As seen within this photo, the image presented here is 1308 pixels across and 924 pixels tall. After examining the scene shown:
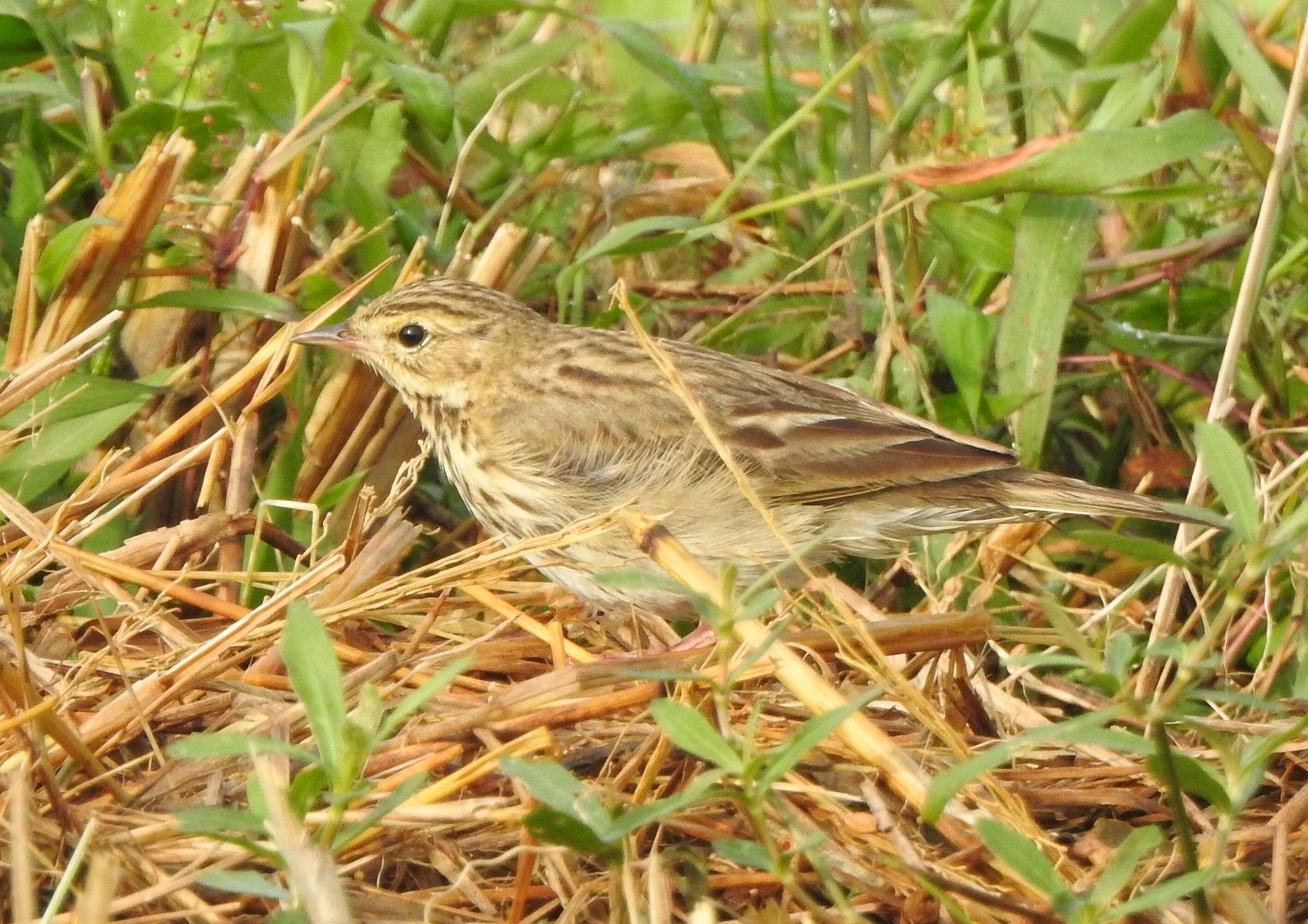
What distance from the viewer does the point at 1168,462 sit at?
14.7 feet

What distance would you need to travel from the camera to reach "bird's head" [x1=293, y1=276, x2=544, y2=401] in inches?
167

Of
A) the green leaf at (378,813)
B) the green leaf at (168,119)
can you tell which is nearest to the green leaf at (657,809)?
the green leaf at (378,813)

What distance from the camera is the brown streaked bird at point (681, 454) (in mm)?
3947

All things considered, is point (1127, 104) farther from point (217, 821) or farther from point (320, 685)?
point (217, 821)

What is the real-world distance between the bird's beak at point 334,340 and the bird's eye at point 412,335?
0.32 feet

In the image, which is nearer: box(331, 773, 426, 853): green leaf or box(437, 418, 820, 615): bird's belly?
box(331, 773, 426, 853): green leaf

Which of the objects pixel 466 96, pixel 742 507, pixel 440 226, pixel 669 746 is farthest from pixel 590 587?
pixel 466 96

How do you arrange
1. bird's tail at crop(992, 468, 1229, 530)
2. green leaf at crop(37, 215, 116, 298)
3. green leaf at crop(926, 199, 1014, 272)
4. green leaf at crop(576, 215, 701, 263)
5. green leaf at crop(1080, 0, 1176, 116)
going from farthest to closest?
green leaf at crop(1080, 0, 1176, 116)
green leaf at crop(926, 199, 1014, 272)
green leaf at crop(576, 215, 701, 263)
green leaf at crop(37, 215, 116, 298)
bird's tail at crop(992, 468, 1229, 530)

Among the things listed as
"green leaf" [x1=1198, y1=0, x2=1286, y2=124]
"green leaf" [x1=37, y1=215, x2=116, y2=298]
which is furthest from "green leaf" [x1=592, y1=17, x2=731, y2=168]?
"green leaf" [x1=37, y1=215, x2=116, y2=298]

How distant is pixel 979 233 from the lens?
4.39 metres

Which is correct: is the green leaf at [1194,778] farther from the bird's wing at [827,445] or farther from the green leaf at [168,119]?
the green leaf at [168,119]

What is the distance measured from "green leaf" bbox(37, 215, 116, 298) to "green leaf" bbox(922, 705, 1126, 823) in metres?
2.41

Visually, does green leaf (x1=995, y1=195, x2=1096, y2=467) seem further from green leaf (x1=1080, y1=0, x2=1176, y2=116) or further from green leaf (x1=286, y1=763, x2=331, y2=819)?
green leaf (x1=286, y1=763, x2=331, y2=819)

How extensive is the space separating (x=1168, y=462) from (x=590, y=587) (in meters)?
1.67
